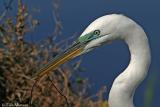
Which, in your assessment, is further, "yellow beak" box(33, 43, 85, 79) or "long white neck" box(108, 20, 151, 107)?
"yellow beak" box(33, 43, 85, 79)

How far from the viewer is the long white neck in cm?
371

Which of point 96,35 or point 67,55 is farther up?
point 96,35

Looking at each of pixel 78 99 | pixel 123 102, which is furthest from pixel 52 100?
pixel 123 102

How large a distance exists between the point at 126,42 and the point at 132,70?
17 centimetres

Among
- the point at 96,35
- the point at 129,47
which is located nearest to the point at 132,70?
the point at 129,47

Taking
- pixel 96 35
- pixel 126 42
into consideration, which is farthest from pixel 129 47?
pixel 96 35

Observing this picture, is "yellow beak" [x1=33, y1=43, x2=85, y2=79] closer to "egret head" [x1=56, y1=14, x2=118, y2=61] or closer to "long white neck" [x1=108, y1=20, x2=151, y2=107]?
"egret head" [x1=56, y1=14, x2=118, y2=61]

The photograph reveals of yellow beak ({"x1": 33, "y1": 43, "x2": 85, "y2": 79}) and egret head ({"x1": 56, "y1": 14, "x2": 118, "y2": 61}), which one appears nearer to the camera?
egret head ({"x1": 56, "y1": 14, "x2": 118, "y2": 61})

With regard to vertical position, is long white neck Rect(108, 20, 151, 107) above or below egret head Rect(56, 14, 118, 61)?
below

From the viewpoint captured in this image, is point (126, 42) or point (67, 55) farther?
point (67, 55)

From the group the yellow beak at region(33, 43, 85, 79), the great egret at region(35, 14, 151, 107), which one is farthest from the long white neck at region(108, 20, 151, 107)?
the yellow beak at region(33, 43, 85, 79)

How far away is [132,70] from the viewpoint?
149 inches

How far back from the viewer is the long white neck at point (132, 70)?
3715 mm

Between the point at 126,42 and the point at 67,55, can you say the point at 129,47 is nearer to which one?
the point at 126,42
